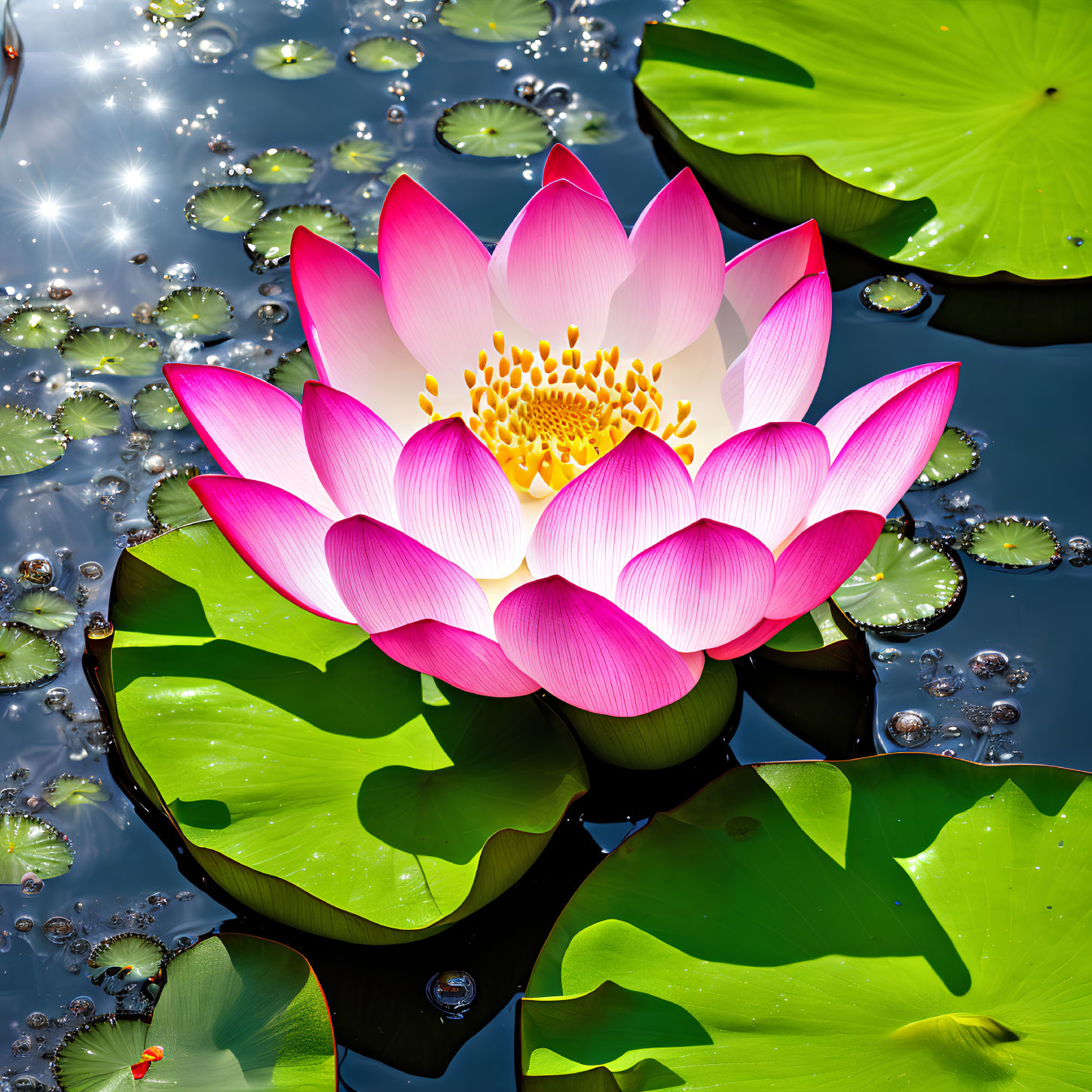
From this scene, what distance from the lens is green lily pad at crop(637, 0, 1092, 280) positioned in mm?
1770

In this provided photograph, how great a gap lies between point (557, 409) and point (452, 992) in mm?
739

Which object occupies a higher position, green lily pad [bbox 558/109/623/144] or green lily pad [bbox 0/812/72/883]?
green lily pad [bbox 558/109/623/144]

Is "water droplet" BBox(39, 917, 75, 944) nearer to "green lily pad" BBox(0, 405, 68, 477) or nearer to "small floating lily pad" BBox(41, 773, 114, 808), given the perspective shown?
"small floating lily pad" BBox(41, 773, 114, 808)

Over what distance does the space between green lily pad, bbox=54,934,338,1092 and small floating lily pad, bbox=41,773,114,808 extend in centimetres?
27

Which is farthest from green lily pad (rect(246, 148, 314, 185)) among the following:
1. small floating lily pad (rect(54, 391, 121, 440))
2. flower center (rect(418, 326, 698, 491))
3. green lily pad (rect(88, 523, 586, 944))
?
green lily pad (rect(88, 523, 586, 944))

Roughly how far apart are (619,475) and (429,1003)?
0.62 m

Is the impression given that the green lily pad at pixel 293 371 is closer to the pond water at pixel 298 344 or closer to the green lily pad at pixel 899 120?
the pond water at pixel 298 344

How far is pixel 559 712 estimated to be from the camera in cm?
129

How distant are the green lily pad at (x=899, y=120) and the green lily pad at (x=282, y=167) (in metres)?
0.70

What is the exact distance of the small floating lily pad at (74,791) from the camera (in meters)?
1.27

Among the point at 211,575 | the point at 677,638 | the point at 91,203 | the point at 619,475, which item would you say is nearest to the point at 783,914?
the point at 677,638

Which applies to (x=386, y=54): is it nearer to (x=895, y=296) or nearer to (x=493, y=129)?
(x=493, y=129)

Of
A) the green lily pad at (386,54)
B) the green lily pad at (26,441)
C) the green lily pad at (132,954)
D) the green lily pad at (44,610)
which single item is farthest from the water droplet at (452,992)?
the green lily pad at (386,54)

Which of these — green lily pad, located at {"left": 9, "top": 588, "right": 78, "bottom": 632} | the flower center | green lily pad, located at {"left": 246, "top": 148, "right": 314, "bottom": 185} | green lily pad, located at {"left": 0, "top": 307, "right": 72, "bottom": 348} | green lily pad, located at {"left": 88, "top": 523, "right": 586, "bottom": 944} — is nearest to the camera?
Result: green lily pad, located at {"left": 88, "top": 523, "right": 586, "bottom": 944}
